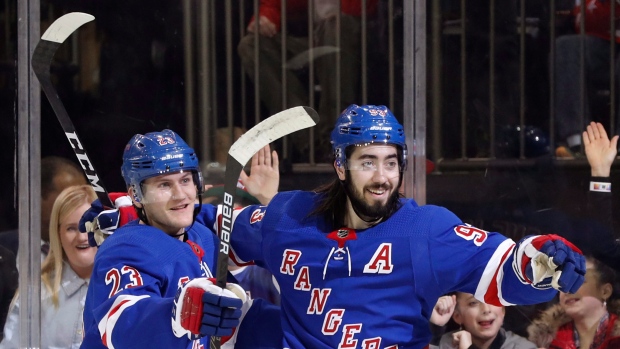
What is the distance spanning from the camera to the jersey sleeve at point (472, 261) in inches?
104

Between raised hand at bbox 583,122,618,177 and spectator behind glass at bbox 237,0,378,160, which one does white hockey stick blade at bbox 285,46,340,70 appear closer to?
spectator behind glass at bbox 237,0,378,160

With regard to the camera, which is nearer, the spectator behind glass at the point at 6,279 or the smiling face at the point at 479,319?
the smiling face at the point at 479,319

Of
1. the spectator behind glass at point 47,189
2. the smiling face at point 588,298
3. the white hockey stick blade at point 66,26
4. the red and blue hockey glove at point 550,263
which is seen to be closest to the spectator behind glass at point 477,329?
the smiling face at point 588,298

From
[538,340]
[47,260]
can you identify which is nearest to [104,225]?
[47,260]

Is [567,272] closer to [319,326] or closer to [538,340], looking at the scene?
[319,326]

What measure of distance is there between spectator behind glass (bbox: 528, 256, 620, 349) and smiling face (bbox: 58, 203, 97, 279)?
1.63 metres

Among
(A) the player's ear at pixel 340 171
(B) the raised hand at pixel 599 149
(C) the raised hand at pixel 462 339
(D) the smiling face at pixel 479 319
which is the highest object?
(B) the raised hand at pixel 599 149

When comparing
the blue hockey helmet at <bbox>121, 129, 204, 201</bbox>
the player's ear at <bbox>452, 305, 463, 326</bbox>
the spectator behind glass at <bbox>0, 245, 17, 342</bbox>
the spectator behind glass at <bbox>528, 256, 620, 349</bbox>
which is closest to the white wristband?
the spectator behind glass at <bbox>528, 256, 620, 349</bbox>

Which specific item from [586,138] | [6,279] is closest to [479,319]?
[586,138]

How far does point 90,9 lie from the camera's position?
373 centimetres

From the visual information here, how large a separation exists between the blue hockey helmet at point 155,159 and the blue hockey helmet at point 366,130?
0.42m

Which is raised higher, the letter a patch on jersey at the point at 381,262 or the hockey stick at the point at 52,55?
the hockey stick at the point at 52,55

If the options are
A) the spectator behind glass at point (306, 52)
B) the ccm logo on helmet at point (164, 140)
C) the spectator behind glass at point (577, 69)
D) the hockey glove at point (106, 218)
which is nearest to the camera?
the ccm logo on helmet at point (164, 140)

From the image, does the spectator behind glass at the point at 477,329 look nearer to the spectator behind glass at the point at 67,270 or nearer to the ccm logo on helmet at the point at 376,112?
the ccm logo on helmet at the point at 376,112
